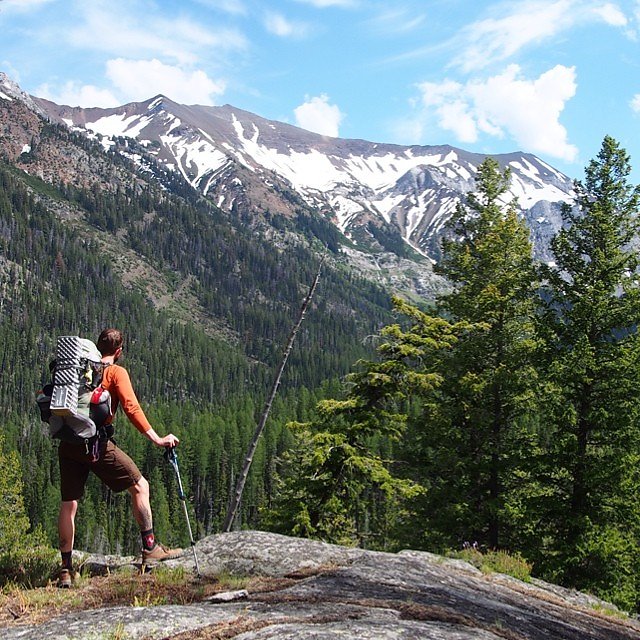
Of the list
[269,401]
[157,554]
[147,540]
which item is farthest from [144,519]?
[269,401]

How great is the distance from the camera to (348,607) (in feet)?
19.5

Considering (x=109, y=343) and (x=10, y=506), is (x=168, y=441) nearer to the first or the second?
(x=109, y=343)

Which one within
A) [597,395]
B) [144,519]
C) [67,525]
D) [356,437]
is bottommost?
[356,437]

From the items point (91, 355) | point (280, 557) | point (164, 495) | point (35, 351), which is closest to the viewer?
point (91, 355)

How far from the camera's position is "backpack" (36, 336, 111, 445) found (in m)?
6.63

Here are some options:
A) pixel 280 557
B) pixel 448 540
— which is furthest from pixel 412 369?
pixel 280 557

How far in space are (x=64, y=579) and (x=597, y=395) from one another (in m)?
13.4

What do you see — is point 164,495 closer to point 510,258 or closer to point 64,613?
point 510,258

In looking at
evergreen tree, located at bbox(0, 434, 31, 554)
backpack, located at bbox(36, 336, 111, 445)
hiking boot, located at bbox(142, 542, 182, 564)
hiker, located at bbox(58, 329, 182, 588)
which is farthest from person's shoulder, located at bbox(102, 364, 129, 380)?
evergreen tree, located at bbox(0, 434, 31, 554)

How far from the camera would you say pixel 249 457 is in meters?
14.2

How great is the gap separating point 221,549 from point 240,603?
2.17 metres

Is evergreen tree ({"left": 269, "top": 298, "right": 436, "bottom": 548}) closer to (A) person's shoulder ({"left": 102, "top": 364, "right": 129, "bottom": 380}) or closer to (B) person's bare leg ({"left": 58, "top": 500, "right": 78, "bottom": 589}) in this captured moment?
(B) person's bare leg ({"left": 58, "top": 500, "right": 78, "bottom": 589})

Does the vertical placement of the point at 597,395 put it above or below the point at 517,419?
above

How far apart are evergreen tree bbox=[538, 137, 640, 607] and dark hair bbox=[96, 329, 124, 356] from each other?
37.5ft
